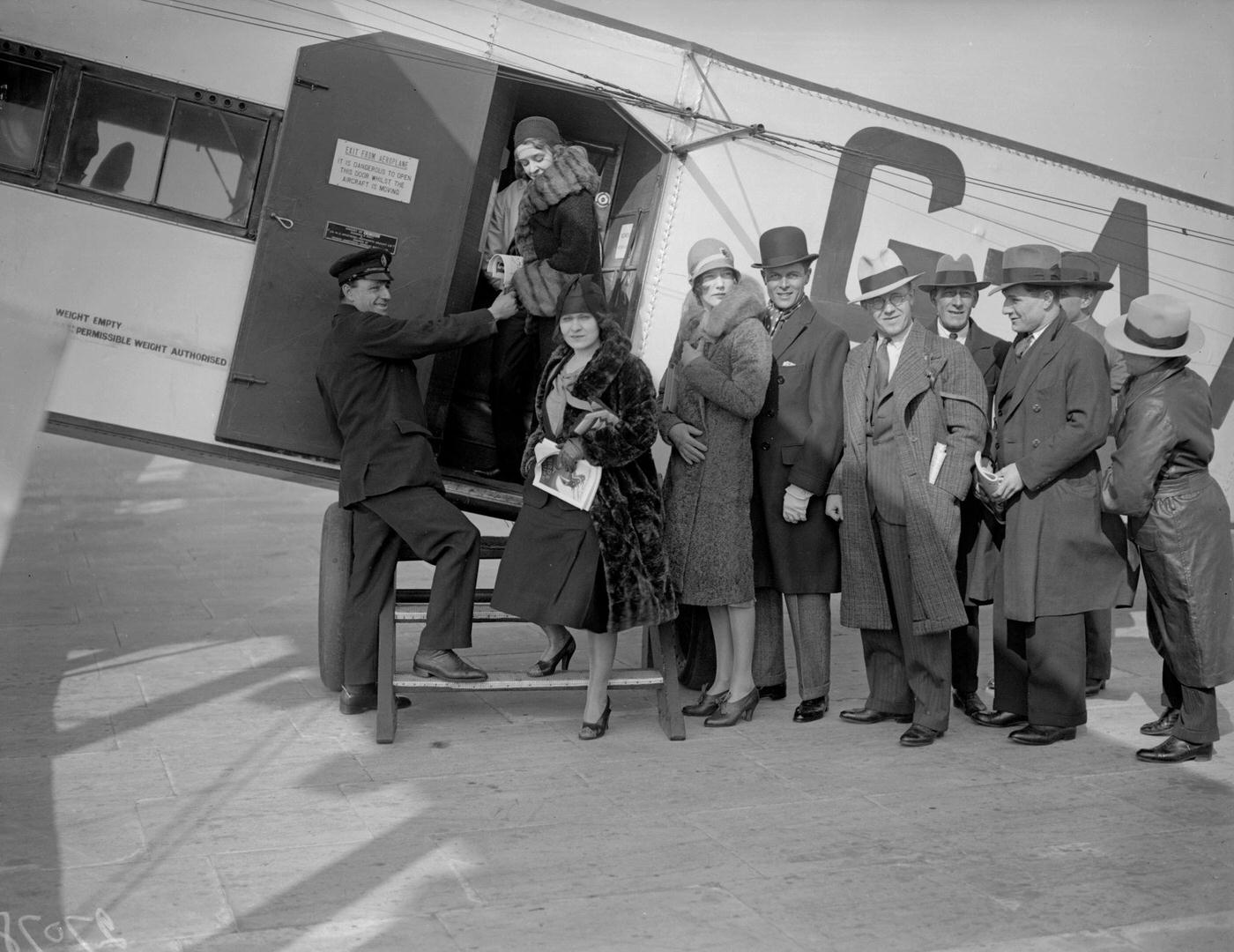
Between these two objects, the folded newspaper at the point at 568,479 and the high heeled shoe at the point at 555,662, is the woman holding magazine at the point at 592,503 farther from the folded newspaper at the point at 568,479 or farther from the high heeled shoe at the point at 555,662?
the high heeled shoe at the point at 555,662

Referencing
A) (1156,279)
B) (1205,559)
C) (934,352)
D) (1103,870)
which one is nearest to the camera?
(1103,870)

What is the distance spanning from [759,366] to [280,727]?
8.42 feet

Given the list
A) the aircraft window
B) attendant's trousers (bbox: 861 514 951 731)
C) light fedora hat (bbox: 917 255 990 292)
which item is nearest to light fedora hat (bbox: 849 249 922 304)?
light fedora hat (bbox: 917 255 990 292)

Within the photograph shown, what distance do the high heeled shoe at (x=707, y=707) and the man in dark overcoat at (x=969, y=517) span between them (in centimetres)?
112

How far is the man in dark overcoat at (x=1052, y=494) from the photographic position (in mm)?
5238

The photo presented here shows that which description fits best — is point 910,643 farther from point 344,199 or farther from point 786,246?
point 344,199

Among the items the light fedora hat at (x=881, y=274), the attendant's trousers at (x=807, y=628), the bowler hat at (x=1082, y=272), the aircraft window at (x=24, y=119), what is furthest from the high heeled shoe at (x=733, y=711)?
the aircraft window at (x=24, y=119)

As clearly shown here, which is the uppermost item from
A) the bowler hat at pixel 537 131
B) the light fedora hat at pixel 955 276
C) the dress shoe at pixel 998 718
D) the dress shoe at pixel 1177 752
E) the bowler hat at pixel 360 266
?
the bowler hat at pixel 537 131

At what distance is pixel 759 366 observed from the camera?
5.37 meters

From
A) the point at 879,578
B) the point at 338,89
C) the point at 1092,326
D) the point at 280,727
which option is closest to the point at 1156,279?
the point at 1092,326

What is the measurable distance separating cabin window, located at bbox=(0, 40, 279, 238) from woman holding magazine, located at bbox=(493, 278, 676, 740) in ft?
5.93

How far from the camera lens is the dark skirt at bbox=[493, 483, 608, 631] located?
202 inches

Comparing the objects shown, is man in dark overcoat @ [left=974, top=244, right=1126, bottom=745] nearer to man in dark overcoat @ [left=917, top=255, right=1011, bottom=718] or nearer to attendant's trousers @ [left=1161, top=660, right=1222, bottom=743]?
man in dark overcoat @ [left=917, top=255, right=1011, bottom=718]

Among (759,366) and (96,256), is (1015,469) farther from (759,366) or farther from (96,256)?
(96,256)
